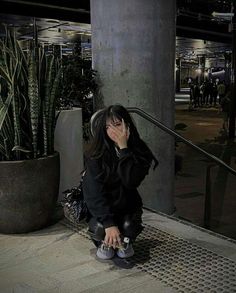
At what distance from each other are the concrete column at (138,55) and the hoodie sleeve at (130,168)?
1.90m

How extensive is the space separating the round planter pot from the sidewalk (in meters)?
0.10

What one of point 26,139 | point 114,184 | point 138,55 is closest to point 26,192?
point 26,139

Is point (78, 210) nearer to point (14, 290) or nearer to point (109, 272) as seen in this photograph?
point (109, 272)

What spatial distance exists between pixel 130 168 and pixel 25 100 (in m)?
1.12

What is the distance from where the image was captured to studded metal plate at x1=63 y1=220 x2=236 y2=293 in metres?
2.43

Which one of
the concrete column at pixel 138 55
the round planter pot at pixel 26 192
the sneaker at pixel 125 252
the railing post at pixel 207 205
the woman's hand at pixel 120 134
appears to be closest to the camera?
the woman's hand at pixel 120 134

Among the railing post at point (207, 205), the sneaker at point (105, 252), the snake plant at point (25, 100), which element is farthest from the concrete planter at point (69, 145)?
the railing post at point (207, 205)

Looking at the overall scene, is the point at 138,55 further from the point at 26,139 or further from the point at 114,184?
the point at 114,184

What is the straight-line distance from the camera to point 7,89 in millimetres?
3197

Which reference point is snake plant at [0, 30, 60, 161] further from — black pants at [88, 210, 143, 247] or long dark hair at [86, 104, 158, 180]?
black pants at [88, 210, 143, 247]

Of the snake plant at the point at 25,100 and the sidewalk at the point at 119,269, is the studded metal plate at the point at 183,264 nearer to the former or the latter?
the sidewalk at the point at 119,269

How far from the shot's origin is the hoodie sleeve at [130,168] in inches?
Result: 98.9

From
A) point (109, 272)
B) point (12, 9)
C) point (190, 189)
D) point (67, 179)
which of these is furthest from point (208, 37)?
point (109, 272)

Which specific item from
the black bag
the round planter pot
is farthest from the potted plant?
the black bag
